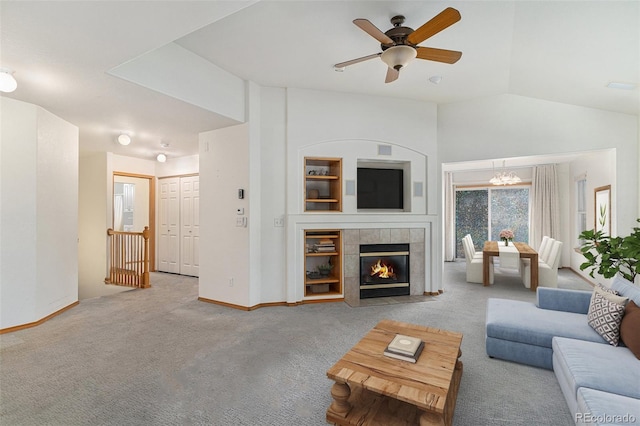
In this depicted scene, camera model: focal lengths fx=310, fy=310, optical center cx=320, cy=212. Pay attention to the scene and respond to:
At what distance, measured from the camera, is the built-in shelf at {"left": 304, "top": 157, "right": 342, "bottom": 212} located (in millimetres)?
4652

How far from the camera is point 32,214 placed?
366cm

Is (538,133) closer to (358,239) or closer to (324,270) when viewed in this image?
(358,239)

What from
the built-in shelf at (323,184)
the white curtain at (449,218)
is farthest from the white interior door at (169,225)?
the white curtain at (449,218)

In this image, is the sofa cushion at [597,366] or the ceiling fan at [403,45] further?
the ceiling fan at [403,45]

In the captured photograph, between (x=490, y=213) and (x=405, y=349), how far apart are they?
7.68 m

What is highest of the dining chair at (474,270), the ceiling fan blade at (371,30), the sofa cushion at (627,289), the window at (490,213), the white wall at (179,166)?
the ceiling fan blade at (371,30)

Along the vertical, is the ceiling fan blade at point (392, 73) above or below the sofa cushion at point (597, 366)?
above

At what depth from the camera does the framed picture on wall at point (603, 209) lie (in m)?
4.68

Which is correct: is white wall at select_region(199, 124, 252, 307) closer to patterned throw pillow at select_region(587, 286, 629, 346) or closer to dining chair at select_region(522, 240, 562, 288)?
patterned throw pillow at select_region(587, 286, 629, 346)

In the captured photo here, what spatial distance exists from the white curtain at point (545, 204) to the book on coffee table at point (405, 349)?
7.08 m

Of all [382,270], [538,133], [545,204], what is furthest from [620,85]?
[545,204]

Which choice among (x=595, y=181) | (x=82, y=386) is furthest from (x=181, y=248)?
(x=595, y=181)

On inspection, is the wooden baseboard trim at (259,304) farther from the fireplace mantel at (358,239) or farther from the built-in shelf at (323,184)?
the built-in shelf at (323,184)

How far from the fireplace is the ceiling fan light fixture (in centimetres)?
277
